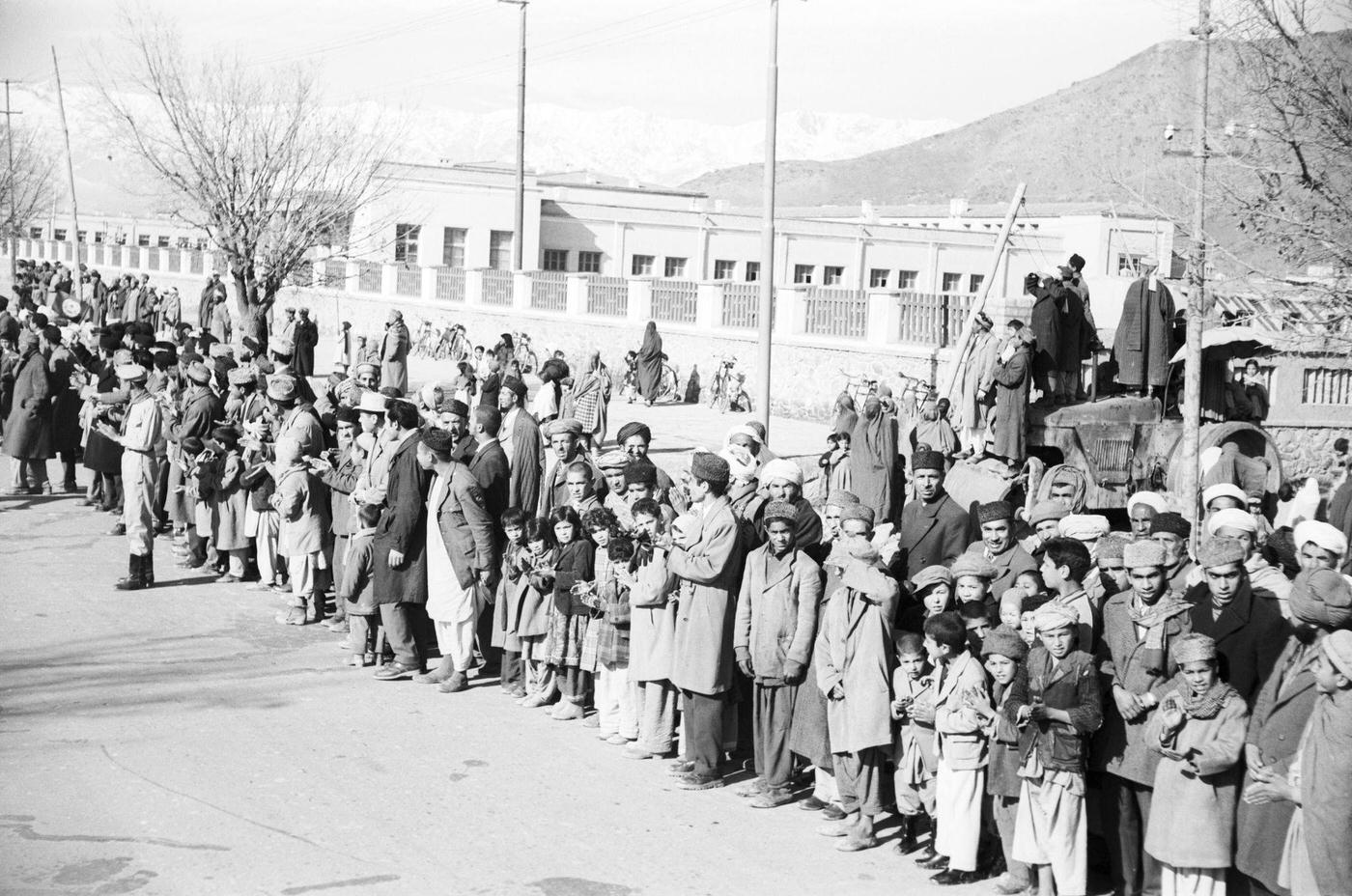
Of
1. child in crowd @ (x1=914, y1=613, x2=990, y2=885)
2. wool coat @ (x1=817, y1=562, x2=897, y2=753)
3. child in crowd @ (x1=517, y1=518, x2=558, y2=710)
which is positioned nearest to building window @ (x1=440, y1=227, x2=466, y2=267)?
child in crowd @ (x1=517, y1=518, x2=558, y2=710)

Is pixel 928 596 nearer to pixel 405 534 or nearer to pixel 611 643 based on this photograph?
pixel 611 643

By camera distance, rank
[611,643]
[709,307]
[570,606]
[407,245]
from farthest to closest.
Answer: [407,245] < [709,307] < [570,606] < [611,643]

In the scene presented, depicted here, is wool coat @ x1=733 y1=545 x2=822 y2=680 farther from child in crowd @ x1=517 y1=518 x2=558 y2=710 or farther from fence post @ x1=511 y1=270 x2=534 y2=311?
fence post @ x1=511 y1=270 x2=534 y2=311

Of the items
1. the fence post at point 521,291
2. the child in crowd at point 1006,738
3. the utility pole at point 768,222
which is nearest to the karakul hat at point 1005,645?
the child in crowd at point 1006,738

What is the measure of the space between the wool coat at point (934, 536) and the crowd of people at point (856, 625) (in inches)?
0.7

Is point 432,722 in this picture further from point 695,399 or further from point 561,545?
point 695,399

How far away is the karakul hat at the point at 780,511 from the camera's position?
7535mm

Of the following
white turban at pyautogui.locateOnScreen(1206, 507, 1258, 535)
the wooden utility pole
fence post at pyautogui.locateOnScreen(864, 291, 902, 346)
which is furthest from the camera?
fence post at pyautogui.locateOnScreen(864, 291, 902, 346)

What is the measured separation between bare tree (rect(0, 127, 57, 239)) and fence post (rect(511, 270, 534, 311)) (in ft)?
92.3

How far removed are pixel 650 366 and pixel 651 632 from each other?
17.9 metres

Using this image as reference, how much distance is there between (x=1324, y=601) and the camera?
18.7 ft

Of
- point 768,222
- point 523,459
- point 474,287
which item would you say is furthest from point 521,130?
point 523,459

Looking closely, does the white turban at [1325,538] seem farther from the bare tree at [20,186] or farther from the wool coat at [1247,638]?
the bare tree at [20,186]

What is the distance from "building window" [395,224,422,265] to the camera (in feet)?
136
